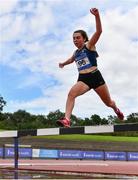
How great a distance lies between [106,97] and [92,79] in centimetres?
45

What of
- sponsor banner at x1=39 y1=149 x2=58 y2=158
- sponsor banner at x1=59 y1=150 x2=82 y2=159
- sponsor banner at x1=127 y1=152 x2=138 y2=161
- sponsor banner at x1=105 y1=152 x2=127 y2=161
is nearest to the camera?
sponsor banner at x1=39 y1=149 x2=58 y2=158

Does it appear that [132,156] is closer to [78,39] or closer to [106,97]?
[106,97]

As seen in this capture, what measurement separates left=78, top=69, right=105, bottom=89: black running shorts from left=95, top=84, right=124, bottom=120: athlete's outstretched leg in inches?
3.6

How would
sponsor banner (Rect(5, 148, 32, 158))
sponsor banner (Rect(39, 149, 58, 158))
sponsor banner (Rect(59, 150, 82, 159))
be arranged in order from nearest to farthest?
sponsor banner (Rect(5, 148, 32, 158)) → sponsor banner (Rect(39, 149, 58, 158)) → sponsor banner (Rect(59, 150, 82, 159))

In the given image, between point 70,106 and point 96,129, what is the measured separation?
0.99 m

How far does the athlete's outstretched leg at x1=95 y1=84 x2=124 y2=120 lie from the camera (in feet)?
30.0

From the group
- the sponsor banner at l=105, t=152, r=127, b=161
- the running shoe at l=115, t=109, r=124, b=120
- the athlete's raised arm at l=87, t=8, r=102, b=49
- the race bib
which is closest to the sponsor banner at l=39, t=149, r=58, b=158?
the sponsor banner at l=105, t=152, r=127, b=161

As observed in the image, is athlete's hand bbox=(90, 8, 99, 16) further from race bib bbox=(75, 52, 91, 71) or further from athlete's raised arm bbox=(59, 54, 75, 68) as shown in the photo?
athlete's raised arm bbox=(59, 54, 75, 68)

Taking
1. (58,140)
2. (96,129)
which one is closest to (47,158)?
(58,140)

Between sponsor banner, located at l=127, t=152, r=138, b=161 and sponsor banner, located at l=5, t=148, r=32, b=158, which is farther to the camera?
sponsor banner, located at l=127, t=152, r=138, b=161

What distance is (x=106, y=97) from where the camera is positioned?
30.2ft

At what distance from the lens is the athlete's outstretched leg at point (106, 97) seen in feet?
30.0

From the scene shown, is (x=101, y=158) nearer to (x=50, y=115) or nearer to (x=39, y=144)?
(x=39, y=144)

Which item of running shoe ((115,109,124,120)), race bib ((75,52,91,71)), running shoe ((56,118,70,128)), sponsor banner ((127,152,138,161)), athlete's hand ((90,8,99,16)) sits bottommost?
sponsor banner ((127,152,138,161))
